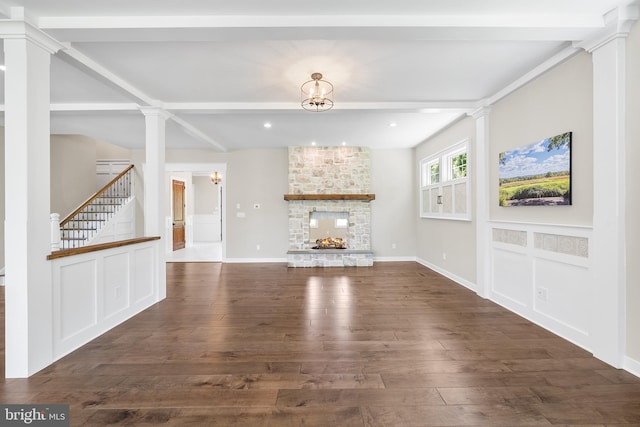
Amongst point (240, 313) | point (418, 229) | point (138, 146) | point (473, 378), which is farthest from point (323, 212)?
point (473, 378)

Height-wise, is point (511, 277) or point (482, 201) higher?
point (482, 201)

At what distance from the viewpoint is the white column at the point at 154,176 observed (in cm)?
375

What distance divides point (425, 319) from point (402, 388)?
52.6 inches

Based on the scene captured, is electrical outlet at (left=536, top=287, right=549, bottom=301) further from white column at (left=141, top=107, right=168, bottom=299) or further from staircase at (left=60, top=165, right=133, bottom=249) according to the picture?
staircase at (left=60, top=165, right=133, bottom=249)

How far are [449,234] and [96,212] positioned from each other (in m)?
7.20

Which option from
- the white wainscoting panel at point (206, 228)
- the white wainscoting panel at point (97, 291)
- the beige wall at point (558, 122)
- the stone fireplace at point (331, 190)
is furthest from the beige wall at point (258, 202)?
the beige wall at point (558, 122)

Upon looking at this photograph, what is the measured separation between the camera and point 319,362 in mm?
2275

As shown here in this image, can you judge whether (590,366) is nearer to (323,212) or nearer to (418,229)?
(418,229)

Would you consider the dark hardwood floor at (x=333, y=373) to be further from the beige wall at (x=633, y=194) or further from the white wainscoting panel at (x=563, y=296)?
the beige wall at (x=633, y=194)

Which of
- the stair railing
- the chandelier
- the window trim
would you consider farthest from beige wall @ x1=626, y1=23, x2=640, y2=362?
the stair railing

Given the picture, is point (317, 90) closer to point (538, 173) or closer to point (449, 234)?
point (538, 173)

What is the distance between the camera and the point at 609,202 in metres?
2.21

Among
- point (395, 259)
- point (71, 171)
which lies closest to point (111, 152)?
point (71, 171)

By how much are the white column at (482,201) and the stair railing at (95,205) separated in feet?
21.5
